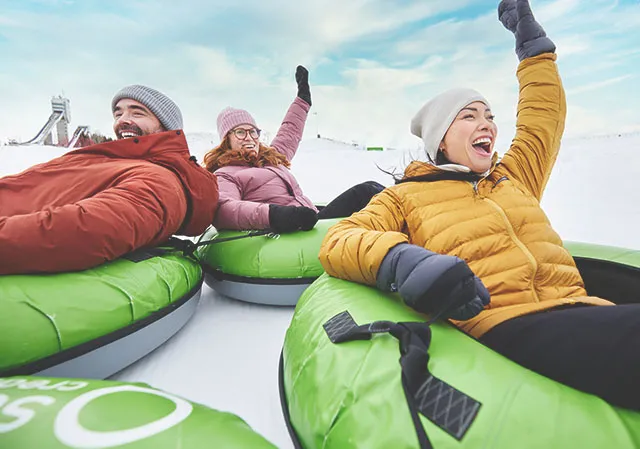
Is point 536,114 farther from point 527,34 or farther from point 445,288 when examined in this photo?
point 445,288

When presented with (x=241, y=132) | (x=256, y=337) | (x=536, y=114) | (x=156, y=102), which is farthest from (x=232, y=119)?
(x=536, y=114)

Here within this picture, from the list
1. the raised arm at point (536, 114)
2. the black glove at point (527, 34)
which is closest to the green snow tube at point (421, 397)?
the raised arm at point (536, 114)

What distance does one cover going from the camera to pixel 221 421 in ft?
2.00

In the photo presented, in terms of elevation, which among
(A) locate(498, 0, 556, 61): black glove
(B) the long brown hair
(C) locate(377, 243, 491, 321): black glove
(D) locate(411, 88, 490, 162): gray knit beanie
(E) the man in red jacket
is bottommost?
(C) locate(377, 243, 491, 321): black glove

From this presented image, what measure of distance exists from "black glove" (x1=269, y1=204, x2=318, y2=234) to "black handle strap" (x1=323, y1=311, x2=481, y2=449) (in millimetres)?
1100

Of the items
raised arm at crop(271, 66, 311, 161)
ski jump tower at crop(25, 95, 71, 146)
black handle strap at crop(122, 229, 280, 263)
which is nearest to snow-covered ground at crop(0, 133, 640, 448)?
black handle strap at crop(122, 229, 280, 263)

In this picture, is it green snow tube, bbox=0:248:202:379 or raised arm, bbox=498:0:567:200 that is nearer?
green snow tube, bbox=0:248:202:379

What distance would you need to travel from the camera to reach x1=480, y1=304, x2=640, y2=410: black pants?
24.3 inches

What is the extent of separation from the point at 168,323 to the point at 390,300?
91 centimetres

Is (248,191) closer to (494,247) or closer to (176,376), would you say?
(176,376)

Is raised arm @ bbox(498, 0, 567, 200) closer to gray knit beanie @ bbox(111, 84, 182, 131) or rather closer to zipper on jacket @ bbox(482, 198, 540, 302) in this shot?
zipper on jacket @ bbox(482, 198, 540, 302)

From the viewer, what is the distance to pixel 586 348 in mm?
682

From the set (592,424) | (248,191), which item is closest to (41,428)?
(592,424)

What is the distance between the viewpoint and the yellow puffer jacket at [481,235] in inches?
38.5
